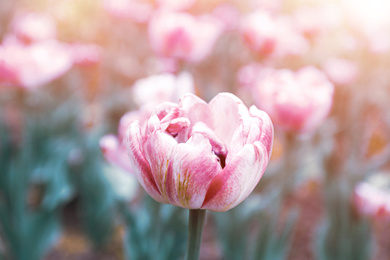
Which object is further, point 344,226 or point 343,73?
point 343,73

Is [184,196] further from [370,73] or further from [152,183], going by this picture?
[370,73]

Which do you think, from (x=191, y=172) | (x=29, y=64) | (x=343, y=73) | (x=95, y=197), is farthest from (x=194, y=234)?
(x=343, y=73)

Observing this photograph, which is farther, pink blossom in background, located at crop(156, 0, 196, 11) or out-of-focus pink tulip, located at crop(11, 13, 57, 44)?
out-of-focus pink tulip, located at crop(11, 13, 57, 44)

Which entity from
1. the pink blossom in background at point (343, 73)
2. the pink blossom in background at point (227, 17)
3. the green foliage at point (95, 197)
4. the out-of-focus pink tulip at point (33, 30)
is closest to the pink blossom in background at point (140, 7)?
the out-of-focus pink tulip at point (33, 30)

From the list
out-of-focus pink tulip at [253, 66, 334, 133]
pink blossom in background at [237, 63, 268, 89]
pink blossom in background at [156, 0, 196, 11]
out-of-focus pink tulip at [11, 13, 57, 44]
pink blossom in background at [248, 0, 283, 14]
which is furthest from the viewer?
pink blossom in background at [248, 0, 283, 14]

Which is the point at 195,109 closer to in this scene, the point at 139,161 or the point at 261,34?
the point at 139,161

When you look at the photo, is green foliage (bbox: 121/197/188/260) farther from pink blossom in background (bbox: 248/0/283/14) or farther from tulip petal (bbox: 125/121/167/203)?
pink blossom in background (bbox: 248/0/283/14)

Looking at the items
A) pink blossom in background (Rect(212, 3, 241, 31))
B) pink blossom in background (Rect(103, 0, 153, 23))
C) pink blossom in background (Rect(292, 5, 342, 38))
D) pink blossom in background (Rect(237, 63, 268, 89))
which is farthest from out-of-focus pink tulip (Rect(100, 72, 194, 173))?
pink blossom in background (Rect(212, 3, 241, 31))
